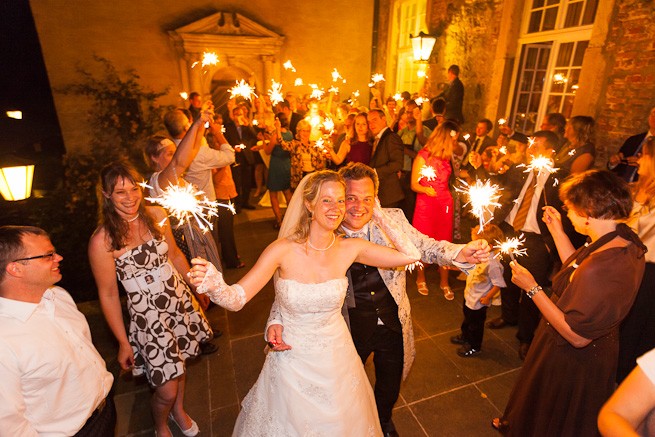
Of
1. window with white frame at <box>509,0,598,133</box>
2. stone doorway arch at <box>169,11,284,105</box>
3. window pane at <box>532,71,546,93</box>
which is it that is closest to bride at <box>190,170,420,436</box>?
window with white frame at <box>509,0,598,133</box>

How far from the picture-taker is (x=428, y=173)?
4711 millimetres

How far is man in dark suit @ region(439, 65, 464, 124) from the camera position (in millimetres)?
8750

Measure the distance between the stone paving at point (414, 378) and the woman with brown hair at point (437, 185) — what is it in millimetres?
981

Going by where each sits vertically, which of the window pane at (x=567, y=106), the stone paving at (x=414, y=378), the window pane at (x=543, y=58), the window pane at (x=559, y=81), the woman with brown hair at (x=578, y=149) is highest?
the window pane at (x=543, y=58)

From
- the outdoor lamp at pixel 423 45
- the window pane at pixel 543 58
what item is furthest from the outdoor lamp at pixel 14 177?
the window pane at pixel 543 58

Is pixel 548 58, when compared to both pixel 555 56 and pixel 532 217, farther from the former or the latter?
pixel 532 217

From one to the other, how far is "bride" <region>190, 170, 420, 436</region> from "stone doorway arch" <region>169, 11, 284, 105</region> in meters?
10.9

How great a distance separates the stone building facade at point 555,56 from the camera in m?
5.49

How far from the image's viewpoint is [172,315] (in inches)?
116

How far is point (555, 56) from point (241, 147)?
6607 mm

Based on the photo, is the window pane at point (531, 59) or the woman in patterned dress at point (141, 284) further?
the window pane at point (531, 59)

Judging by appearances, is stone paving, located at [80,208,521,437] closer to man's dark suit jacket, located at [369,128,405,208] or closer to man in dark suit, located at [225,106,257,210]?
man's dark suit jacket, located at [369,128,405,208]

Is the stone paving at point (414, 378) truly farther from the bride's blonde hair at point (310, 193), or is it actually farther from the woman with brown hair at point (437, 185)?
the bride's blonde hair at point (310, 193)

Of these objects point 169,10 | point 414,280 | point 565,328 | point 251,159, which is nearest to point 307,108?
point 251,159
